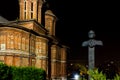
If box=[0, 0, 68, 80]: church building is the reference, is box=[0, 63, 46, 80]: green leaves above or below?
below

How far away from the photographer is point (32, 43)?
1880 inches

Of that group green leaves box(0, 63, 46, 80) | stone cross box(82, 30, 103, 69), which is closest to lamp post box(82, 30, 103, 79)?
stone cross box(82, 30, 103, 69)

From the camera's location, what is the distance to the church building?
42.9m

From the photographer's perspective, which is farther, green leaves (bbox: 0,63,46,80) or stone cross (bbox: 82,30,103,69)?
green leaves (bbox: 0,63,46,80)

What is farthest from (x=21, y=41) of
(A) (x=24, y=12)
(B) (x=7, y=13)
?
(B) (x=7, y=13)

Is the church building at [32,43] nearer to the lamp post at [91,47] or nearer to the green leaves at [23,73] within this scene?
the green leaves at [23,73]

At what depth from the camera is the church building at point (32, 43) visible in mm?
42906

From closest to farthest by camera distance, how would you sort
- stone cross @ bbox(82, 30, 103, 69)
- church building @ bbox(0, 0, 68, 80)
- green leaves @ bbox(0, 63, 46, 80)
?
stone cross @ bbox(82, 30, 103, 69)
green leaves @ bbox(0, 63, 46, 80)
church building @ bbox(0, 0, 68, 80)

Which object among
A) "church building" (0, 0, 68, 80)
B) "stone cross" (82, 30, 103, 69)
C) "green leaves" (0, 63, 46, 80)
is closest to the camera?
"stone cross" (82, 30, 103, 69)

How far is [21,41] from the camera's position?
4403 centimetres

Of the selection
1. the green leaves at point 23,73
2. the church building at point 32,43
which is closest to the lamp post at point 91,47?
the green leaves at point 23,73

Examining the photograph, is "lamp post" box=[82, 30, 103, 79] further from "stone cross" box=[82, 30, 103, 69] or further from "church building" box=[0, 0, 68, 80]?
"church building" box=[0, 0, 68, 80]

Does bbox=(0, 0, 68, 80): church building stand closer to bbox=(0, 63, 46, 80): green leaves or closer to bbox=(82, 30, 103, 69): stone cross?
bbox=(0, 63, 46, 80): green leaves

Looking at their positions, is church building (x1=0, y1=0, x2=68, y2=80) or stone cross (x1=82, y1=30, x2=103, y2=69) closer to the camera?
stone cross (x1=82, y1=30, x2=103, y2=69)
